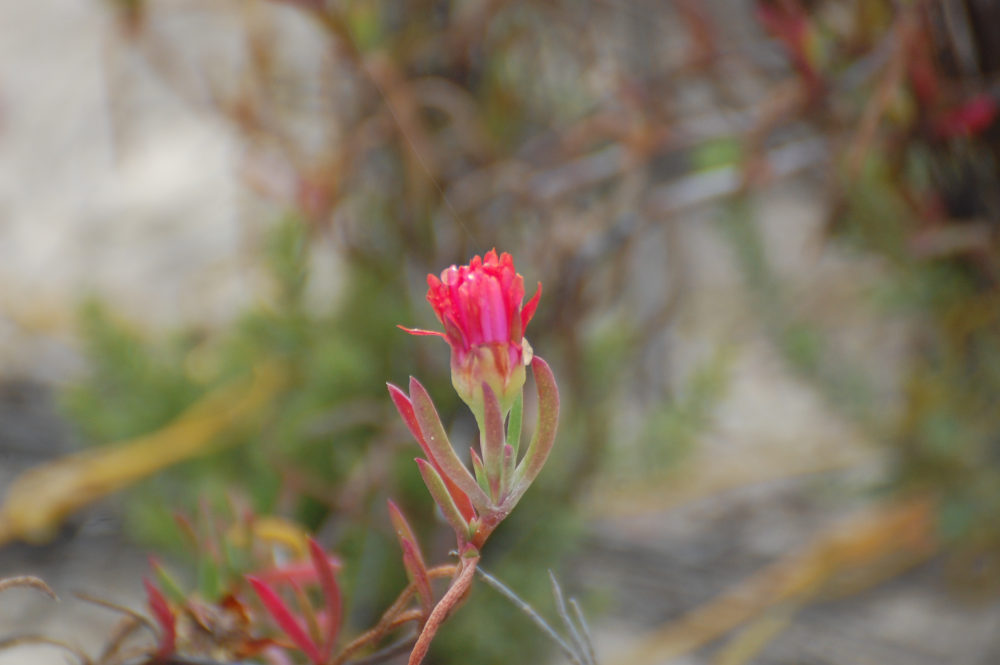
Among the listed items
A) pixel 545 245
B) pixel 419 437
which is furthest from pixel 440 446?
pixel 545 245

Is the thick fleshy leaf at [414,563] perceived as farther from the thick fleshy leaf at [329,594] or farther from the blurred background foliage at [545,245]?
the blurred background foliage at [545,245]

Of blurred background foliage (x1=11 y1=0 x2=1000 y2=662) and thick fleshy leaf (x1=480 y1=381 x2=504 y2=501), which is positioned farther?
blurred background foliage (x1=11 y1=0 x2=1000 y2=662)

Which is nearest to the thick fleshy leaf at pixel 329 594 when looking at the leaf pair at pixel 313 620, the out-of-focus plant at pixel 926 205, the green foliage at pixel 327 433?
the leaf pair at pixel 313 620

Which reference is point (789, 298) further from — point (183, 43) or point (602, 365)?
point (183, 43)

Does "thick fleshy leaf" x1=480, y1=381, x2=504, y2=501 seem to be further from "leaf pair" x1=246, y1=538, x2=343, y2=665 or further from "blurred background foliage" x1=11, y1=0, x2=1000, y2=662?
"blurred background foliage" x1=11, y1=0, x2=1000, y2=662

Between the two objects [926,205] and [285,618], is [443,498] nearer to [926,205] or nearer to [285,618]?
[285,618]

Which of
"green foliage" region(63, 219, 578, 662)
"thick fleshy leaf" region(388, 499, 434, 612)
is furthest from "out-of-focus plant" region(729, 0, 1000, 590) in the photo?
"thick fleshy leaf" region(388, 499, 434, 612)

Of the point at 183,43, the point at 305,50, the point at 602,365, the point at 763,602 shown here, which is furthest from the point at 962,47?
the point at 183,43
